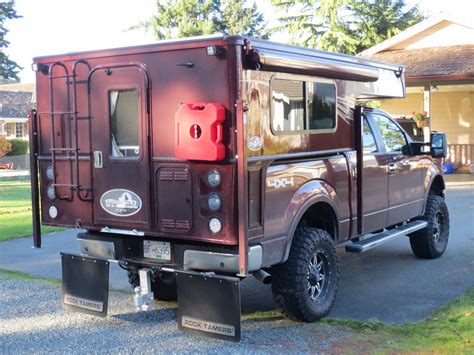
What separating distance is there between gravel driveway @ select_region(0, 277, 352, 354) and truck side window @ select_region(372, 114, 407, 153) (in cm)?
286

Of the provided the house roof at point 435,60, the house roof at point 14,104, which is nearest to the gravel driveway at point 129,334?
the house roof at point 435,60

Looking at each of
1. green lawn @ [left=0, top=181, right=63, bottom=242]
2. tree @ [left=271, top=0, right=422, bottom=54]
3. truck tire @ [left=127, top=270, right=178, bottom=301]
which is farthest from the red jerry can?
tree @ [left=271, top=0, right=422, bottom=54]

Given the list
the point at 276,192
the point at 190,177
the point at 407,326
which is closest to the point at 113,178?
the point at 190,177

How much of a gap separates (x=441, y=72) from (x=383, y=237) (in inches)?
492

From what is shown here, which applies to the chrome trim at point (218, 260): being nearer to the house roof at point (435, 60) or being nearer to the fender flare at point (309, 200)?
the fender flare at point (309, 200)

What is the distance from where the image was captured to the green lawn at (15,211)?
36.0 ft

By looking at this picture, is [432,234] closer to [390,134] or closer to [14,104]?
[390,134]

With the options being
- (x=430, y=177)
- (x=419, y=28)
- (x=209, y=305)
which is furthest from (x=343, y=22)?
(x=209, y=305)

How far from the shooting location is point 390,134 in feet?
26.1

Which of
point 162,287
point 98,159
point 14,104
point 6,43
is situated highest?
point 6,43

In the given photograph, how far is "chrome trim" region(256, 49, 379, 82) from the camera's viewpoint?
17.4 ft

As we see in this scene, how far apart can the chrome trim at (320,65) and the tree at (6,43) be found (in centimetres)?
2972

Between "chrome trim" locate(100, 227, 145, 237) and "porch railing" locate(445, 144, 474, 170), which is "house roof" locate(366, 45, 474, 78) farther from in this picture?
"chrome trim" locate(100, 227, 145, 237)

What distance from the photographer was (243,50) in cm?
505
